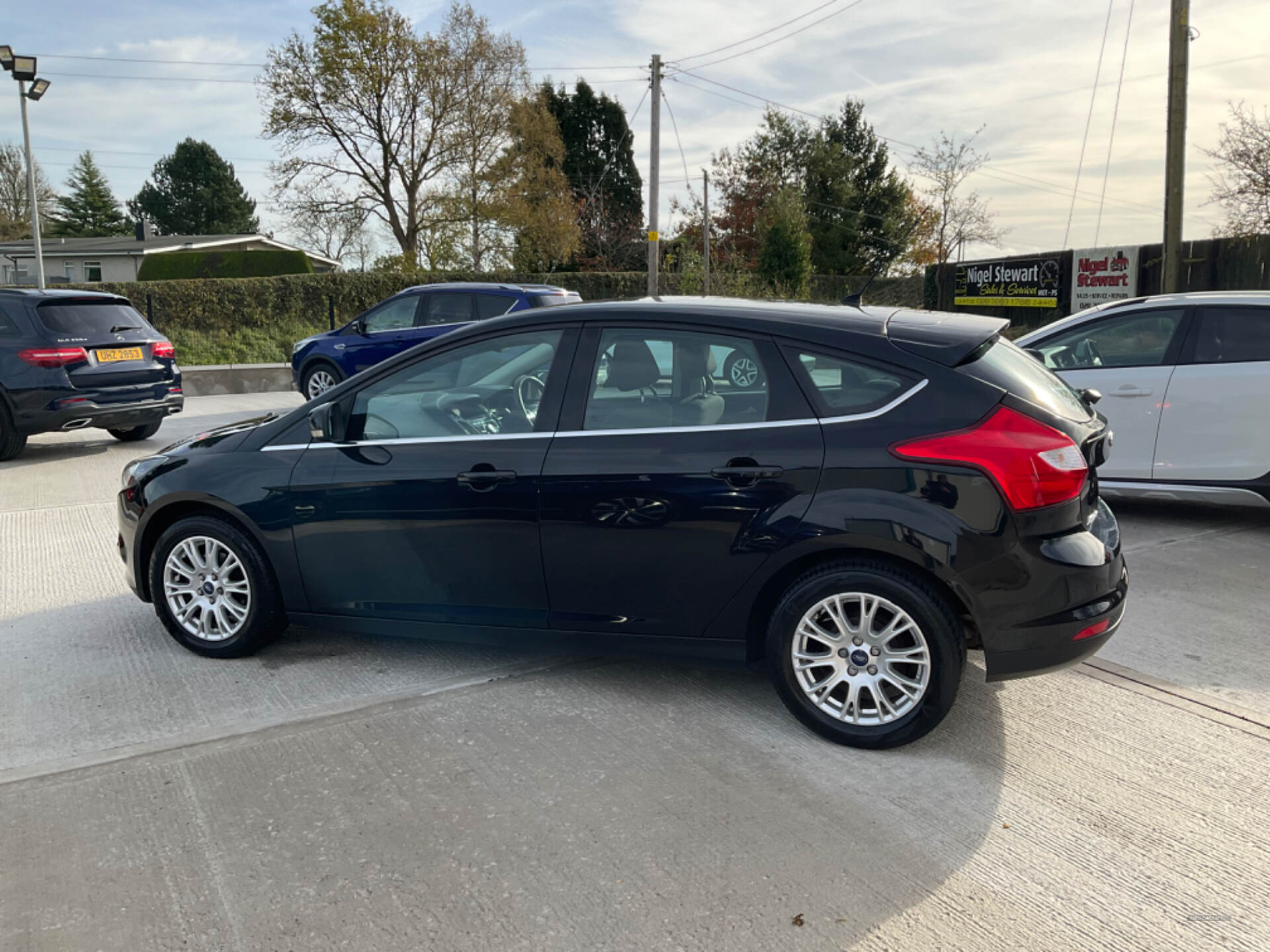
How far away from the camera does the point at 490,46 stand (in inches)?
1388

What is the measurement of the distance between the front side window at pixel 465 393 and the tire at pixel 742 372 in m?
0.72

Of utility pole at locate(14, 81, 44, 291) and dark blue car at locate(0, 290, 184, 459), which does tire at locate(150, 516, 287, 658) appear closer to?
dark blue car at locate(0, 290, 184, 459)

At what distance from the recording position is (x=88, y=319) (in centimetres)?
987

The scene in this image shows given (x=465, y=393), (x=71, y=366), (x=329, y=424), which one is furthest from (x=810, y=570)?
(x=71, y=366)

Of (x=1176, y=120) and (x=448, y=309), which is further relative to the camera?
(x=1176, y=120)

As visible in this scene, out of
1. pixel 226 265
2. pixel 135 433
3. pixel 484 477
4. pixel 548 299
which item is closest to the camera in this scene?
pixel 484 477

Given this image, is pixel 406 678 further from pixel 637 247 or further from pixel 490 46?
pixel 637 247

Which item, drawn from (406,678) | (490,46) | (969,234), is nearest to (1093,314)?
(406,678)

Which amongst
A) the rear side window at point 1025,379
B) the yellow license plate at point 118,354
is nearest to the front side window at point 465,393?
the rear side window at point 1025,379

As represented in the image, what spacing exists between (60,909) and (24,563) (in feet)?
13.5

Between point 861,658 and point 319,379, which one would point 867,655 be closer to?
point 861,658

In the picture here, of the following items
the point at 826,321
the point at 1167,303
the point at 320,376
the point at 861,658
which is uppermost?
the point at 1167,303

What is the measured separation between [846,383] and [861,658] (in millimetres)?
993

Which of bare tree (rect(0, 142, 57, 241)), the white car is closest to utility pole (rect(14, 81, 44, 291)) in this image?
the white car
